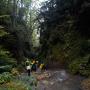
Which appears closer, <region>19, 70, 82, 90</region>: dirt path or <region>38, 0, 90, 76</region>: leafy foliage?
<region>19, 70, 82, 90</region>: dirt path

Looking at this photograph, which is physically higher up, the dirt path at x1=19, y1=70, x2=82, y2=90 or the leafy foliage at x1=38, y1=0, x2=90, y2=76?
the leafy foliage at x1=38, y1=0, x2=90, y2=76

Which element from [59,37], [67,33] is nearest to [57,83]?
[67,33]

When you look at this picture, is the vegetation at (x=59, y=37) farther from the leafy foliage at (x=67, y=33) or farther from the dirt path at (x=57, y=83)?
the dirt path at (x=57, y=83)

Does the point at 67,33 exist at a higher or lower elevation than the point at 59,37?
higher

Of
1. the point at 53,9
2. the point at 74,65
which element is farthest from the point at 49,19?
the point at 74,65

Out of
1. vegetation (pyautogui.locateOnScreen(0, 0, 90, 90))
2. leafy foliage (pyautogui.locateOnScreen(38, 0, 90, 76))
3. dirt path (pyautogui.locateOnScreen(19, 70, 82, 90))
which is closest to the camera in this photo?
dirt path (pyautogui.locateOnScreen(19, 70, 82, 90))

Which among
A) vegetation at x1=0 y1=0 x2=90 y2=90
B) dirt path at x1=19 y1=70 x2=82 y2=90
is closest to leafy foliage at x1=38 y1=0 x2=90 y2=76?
vegetation at x1=0 y1=0 x2=90 y2=90

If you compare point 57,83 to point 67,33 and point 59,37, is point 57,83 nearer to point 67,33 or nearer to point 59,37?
point 67,33

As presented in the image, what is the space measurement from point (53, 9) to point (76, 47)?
7.67m

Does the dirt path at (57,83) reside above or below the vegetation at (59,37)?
below

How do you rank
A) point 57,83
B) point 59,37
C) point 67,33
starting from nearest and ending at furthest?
1. point 57,83
2. point 67,33
3. point 59,37

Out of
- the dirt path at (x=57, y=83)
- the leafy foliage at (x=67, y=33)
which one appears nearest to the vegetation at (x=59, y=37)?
the leafy foliage at (x=67, y=33)

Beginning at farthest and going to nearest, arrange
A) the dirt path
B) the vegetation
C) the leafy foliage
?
1. the leafy foliage
2. the vegetation
3. the dirt path

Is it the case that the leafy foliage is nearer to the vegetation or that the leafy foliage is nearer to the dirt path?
the vegetation
